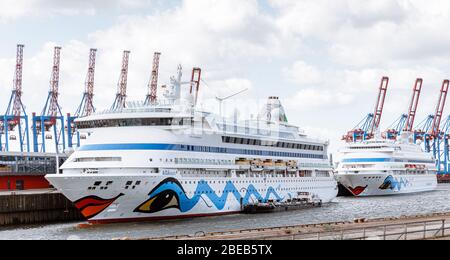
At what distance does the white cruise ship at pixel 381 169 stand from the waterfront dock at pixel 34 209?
39.9m

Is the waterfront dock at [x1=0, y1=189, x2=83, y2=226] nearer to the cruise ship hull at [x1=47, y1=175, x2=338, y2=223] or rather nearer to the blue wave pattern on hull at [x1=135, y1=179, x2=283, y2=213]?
the cruise ship hull at [x1=47, y1=175, x2=338, y2=223]

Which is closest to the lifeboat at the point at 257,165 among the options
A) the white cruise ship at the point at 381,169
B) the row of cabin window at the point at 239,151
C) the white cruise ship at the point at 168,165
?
the white cruise ship at the point at 168,165

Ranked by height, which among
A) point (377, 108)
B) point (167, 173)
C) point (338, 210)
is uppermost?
point (377, 108)

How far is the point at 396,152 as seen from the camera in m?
85.7

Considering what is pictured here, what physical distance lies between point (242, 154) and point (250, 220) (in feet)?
26.4

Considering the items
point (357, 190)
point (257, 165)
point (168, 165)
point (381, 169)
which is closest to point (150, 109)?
point (168, 165)

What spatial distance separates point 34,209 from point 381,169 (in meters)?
51.7

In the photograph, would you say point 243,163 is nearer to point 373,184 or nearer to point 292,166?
point 292,166

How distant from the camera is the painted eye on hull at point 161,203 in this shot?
38.8 m

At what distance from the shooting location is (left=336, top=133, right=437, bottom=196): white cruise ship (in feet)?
252

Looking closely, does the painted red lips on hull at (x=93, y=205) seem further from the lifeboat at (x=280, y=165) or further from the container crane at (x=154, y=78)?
the container crane at (x=154, y=78)

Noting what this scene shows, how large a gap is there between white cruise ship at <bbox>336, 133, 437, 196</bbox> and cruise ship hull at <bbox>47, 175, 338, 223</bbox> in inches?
1291
